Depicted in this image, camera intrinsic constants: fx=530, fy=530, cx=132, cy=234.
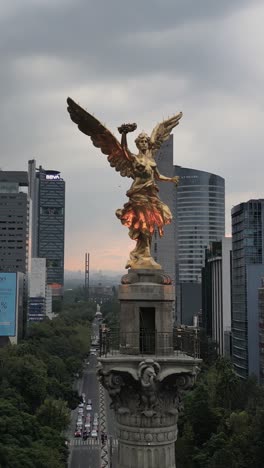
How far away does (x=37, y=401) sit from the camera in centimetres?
6053

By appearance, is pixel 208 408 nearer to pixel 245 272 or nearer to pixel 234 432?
pixel 234 432

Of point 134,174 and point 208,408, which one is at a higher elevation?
point 134,174

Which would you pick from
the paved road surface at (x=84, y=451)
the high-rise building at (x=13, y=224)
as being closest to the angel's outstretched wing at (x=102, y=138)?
the paved road surface at (x=84, y=451)

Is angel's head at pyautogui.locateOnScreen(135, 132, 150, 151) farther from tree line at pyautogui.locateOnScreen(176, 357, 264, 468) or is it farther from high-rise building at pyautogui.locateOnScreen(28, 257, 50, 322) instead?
high-rise building at pyautogui.locateOnScreen(28, 257, 50, 322)

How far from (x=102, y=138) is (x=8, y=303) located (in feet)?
253

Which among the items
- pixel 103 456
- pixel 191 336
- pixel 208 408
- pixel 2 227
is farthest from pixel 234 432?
pixel 2 227

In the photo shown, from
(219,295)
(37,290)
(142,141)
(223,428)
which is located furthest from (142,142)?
(37,290)

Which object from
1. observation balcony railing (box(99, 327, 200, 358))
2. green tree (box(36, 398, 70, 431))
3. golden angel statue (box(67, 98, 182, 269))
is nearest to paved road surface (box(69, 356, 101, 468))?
green tree (box(36, 398, 70, 431))

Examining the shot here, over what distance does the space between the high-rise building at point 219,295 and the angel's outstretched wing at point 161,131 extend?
77.7 m

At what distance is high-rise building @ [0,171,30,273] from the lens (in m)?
167

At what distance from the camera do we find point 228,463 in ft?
121

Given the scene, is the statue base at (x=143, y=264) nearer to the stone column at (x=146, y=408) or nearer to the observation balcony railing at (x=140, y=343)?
the observation balcony railing at (x=140, y=343)

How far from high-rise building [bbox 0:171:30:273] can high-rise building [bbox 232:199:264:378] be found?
Result: 3843 inches

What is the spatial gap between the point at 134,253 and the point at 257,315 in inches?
2336
